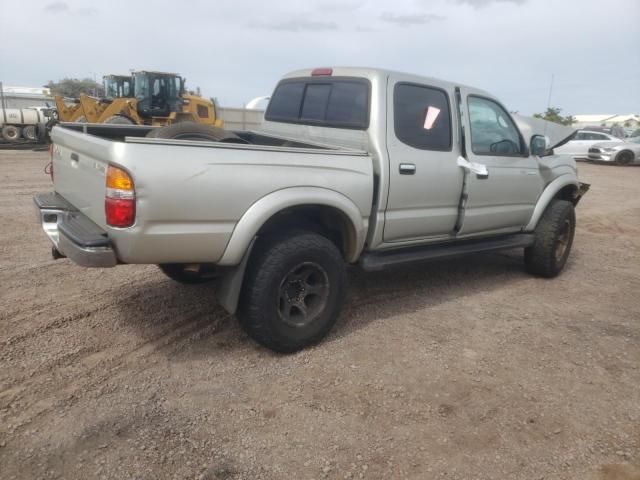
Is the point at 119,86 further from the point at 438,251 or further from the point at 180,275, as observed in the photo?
the point at 438,251

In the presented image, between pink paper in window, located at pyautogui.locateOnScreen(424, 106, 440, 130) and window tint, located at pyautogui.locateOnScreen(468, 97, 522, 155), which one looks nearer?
pink paper in window, located at pyautogui.locateOnScreen(424, 106, 440, 130)

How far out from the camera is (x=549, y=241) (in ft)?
17.8

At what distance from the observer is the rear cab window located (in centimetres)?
396

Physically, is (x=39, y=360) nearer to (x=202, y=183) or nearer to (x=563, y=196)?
(x=202, y=183)

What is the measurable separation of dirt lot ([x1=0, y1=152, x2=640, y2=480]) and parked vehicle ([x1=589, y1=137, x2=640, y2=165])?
18.7m

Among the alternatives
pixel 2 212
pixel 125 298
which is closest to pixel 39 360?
pixel 125 298

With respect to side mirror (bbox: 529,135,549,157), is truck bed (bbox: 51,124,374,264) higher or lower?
lower

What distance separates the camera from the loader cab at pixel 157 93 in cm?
1634

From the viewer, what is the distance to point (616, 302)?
501cm

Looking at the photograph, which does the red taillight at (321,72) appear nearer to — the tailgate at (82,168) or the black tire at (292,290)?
the black tire at (292,290)

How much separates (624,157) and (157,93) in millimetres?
18263

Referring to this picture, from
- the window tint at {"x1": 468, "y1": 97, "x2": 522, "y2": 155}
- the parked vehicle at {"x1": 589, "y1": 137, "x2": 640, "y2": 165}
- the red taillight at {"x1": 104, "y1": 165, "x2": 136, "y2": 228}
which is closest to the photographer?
the red taillight at {"x1": 104, "y1": 165, "x2": 136, "y2": 228}

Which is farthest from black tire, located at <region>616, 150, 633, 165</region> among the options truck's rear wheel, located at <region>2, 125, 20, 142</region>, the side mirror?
truck's rear wheel, located at <region>2, 125, 20, 142</region>

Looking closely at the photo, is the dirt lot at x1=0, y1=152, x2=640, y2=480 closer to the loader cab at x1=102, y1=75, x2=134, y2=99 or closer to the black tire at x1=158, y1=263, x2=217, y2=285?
the black tire at x1=158, y1=263, x2=217, y2=285
